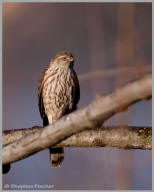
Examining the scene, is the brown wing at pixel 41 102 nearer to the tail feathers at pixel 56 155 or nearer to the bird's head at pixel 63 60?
the bird's head at pixel 63 60

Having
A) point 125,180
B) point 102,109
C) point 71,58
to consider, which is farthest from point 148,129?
point 71,58

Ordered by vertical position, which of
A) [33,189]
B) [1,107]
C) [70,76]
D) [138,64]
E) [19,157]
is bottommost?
[33,189]

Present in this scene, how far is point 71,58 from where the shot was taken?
245 cm

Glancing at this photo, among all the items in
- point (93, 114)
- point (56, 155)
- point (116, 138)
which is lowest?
point (56, 155)

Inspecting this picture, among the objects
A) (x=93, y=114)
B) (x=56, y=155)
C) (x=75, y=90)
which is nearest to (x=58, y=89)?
(x=75, y=90)

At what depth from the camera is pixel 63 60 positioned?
2480 millimetres

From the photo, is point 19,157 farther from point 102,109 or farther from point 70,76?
point 70,76

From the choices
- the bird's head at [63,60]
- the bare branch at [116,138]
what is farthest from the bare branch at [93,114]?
the bird's head at [63,60]

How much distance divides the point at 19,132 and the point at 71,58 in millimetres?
833

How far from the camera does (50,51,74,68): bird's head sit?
2.41 m

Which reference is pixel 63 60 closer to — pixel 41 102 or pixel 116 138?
pixel 41 102

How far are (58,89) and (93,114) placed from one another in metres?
1.54

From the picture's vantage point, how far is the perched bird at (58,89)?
8.24 feet

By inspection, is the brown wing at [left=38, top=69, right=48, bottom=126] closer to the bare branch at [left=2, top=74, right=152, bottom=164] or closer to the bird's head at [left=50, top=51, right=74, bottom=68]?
→ the bird's head at [left=50, top=51, right=74, bottom=68]
